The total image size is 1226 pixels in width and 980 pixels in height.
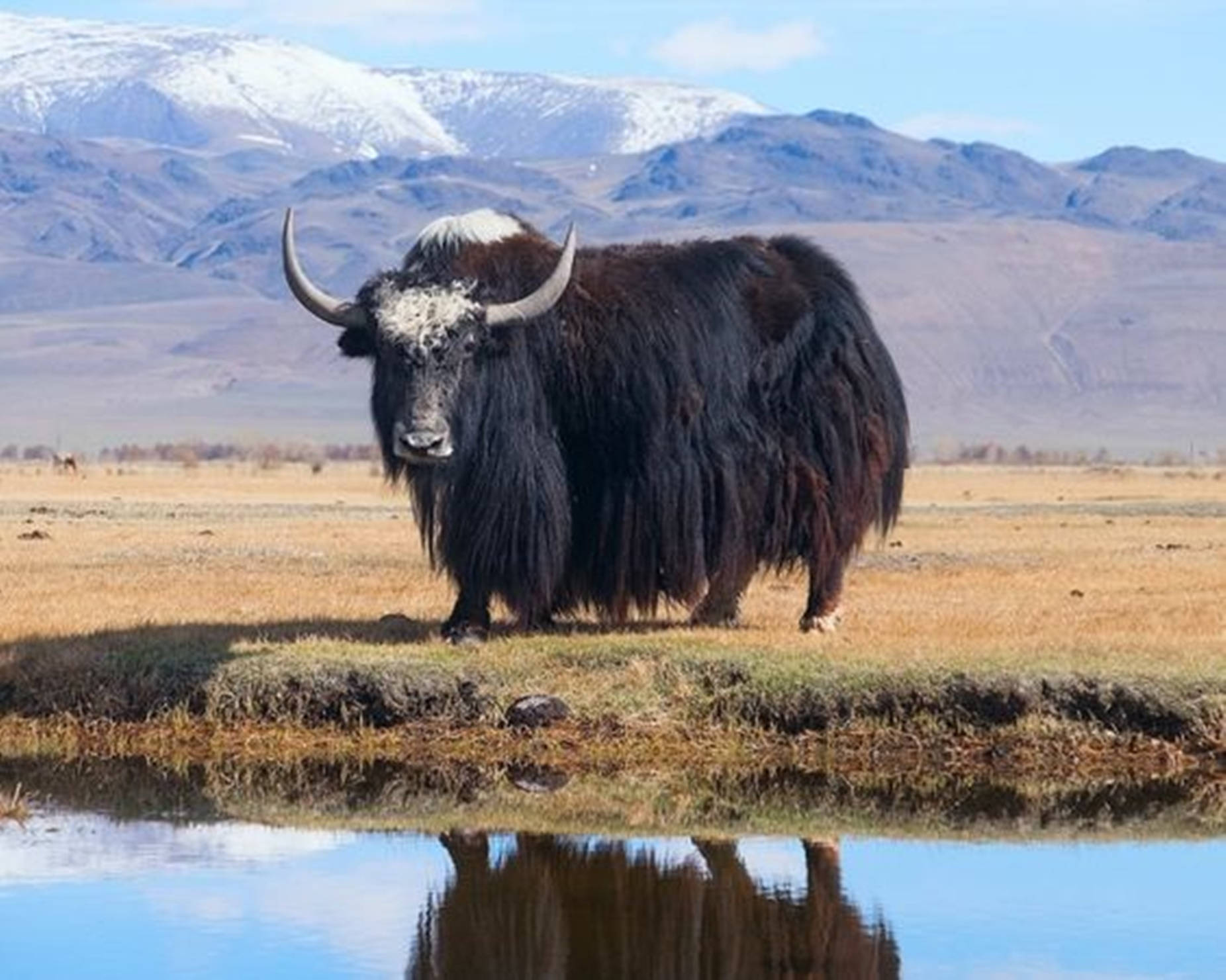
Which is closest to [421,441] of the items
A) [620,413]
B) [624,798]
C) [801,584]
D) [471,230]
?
[620,413]

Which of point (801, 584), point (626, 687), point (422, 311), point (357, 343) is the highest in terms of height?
point (422, 311)

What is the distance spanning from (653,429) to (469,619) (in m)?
1.77

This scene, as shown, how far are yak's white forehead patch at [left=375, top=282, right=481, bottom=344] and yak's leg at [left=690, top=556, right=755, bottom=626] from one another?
2824 mm

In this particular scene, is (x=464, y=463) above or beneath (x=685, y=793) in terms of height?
above

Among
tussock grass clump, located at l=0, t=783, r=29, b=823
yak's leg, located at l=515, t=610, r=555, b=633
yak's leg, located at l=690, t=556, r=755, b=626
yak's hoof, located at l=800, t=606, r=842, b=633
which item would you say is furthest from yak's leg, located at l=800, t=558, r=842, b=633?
tussock grass clump, located at l=0, t=783, r=29, b=823

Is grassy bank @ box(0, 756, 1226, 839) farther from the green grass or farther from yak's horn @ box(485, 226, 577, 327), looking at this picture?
yak's horn @ box(485, 226, 577, 327)

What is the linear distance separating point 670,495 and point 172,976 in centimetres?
745

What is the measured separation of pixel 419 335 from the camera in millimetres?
17812

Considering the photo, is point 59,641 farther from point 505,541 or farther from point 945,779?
point 945,779

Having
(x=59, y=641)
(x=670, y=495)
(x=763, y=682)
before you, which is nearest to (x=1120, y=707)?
(x=763, y=682)

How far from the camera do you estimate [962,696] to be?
17359 mm

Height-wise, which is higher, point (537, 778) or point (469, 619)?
point (469, 619)

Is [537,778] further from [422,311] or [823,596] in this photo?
[823,596]

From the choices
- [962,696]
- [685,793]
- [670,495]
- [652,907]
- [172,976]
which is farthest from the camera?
[670,495]
